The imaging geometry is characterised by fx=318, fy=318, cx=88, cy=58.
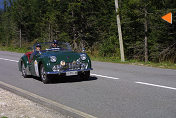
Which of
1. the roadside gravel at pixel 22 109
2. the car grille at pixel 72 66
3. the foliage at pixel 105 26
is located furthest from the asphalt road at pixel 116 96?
the foliage at pixel 105 26

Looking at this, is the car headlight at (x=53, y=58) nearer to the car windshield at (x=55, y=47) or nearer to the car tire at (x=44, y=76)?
the car tire at (x=44, y=76)

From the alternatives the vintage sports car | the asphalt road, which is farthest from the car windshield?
the asphalt road

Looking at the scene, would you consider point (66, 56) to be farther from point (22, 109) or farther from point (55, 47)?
point (22, 109)

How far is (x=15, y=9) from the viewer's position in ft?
154

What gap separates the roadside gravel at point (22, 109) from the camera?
5.97 m

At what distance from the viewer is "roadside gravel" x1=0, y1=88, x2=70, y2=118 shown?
5.97 metres

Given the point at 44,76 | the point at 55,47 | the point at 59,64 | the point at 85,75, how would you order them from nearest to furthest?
1. the point at 59,64
2. the point at 44,76
3. the point at 85,75
4. the point at 55,47

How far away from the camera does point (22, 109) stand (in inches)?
256

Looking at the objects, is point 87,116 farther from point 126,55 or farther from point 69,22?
point 69,22

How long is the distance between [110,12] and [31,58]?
28362 mm

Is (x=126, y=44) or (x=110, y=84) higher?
(x=126, y=44)

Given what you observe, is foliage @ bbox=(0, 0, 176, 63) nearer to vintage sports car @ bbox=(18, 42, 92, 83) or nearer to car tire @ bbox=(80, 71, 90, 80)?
car tire @ bbox=(80, 71, 90, 80)

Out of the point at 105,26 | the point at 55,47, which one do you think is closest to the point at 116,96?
the point at 55,47

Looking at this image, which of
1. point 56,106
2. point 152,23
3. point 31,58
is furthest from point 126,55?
point 56,106
